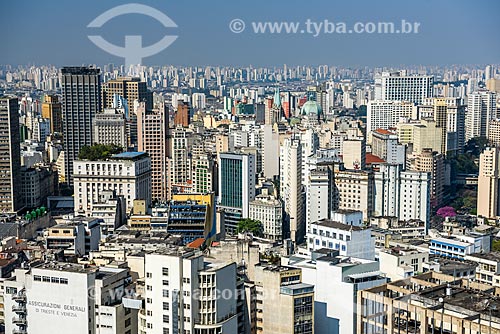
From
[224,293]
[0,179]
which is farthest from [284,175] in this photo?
[224,293]

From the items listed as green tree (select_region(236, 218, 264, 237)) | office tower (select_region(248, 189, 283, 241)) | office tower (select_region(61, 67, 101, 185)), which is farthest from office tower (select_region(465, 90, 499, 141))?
green tree (select_region(236, 218, 264, 237))

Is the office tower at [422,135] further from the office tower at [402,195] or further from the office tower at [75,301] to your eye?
the office tower at [75,301]

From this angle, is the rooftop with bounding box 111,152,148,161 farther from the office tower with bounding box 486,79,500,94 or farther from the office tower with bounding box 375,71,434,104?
the office tower with bounding box 375,71,434,104

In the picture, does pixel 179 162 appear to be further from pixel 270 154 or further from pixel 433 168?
pixel 433 168

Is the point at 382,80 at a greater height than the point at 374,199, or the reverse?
the point at 382,80

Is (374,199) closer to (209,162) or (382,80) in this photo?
(209,162)

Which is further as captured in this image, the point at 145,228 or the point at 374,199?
the point at 374,199
